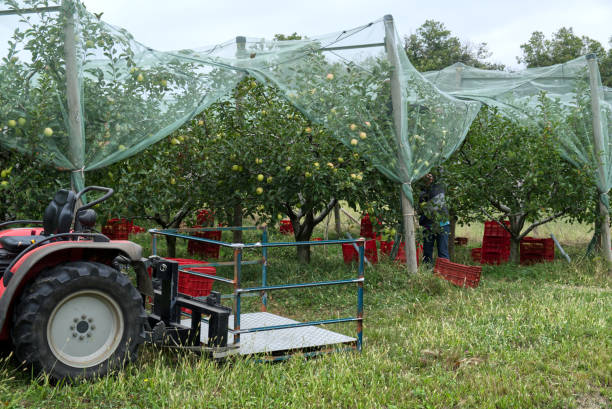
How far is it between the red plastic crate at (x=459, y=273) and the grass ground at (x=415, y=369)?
1.57 feet

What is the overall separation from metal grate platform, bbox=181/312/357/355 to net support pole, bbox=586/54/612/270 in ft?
21.4

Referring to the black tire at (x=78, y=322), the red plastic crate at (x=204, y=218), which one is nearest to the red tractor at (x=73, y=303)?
the black tire at (x=78, y=322)

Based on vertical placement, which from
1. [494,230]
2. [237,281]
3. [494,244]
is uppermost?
[237,281]

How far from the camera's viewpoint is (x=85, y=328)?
427 centimetres

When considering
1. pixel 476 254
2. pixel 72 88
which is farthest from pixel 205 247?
pixel 72 88

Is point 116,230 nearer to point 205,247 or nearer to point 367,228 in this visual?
point 205,247

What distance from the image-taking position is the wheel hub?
4.16m

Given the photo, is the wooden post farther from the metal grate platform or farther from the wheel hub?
the wheel hub

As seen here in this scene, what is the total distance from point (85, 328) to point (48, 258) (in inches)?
20.4

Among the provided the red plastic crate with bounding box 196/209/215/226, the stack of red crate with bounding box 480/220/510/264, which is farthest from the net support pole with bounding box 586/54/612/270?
the red plastic crate with bounding box 196/209/215/226

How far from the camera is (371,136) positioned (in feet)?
26.1

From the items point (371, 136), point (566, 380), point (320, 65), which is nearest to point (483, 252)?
point (371, 136)

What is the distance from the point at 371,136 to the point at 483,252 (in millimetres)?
4208

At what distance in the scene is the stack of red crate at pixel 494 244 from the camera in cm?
1107
